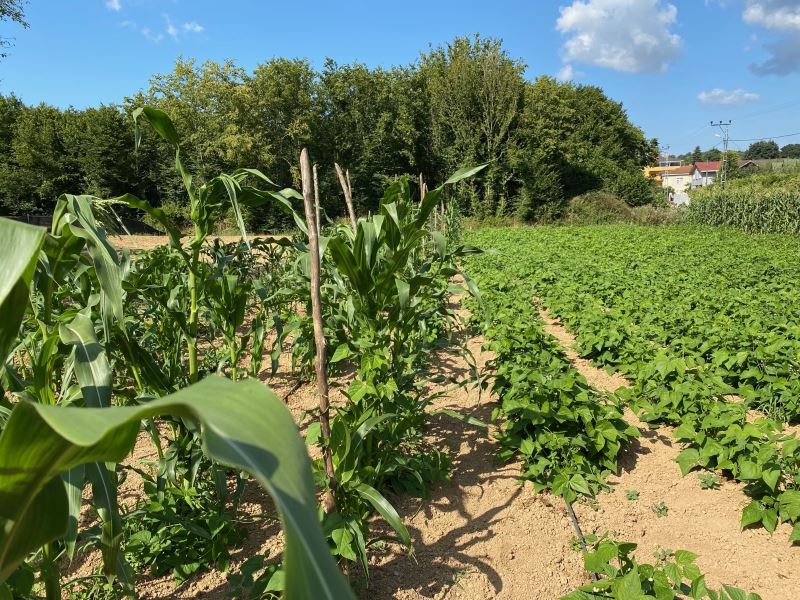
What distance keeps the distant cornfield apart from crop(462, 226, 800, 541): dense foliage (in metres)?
12.0

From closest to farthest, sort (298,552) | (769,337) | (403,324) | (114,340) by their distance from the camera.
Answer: (298,552) → (114,340) → (403,324) → (769,337)

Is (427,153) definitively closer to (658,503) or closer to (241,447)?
(658,503)

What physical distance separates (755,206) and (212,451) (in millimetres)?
26543

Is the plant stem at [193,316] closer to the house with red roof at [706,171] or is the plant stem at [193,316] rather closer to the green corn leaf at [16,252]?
the green corn leaf at [16,252]

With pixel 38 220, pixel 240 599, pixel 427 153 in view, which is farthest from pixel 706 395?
pixel 427 153

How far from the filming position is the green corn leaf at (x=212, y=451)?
382 mm

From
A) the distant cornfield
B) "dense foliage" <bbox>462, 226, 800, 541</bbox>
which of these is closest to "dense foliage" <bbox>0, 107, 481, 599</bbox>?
"dense foliage" <bbox>462, 226, 800, 541</bbox>

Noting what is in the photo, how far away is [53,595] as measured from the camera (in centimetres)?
140

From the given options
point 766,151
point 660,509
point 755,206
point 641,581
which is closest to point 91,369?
point 641,581

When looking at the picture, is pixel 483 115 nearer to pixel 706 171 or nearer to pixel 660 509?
pixel 660 509

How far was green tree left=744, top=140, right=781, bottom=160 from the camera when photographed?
374ft

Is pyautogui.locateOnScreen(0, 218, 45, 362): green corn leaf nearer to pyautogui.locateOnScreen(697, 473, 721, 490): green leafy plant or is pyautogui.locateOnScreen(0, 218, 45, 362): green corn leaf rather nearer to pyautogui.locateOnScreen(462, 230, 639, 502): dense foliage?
pyautogui.locateOnScreen(462, 230, 639, 502): dense foliage

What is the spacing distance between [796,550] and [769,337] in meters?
2.60

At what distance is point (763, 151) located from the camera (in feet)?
383
